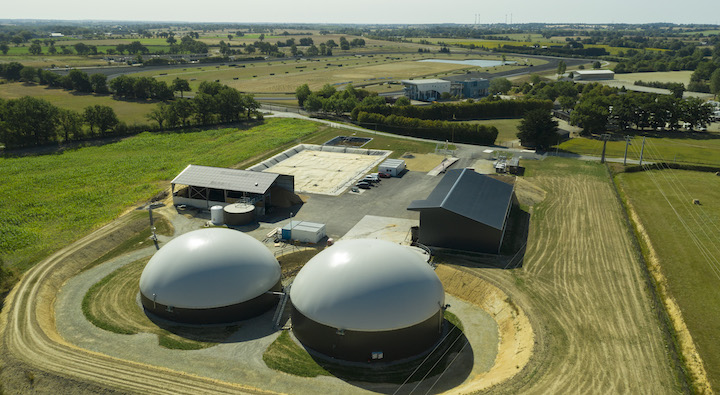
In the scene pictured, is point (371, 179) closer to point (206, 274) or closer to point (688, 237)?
point (206, 274)

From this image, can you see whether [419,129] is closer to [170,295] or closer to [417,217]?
[417,217]

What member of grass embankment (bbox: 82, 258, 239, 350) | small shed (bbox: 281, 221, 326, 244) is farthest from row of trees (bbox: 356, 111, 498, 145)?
grass embankment (bbox: 82, 258, 239, 350)

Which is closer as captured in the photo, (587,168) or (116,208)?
(116,208)

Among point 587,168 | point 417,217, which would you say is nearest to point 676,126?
point 587,168

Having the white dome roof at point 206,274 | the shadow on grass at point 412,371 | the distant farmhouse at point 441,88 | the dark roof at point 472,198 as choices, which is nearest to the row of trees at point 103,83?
the distant farmhouse at point 441,88

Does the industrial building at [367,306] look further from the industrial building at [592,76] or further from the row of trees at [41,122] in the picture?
the industrial building at [592,76]
